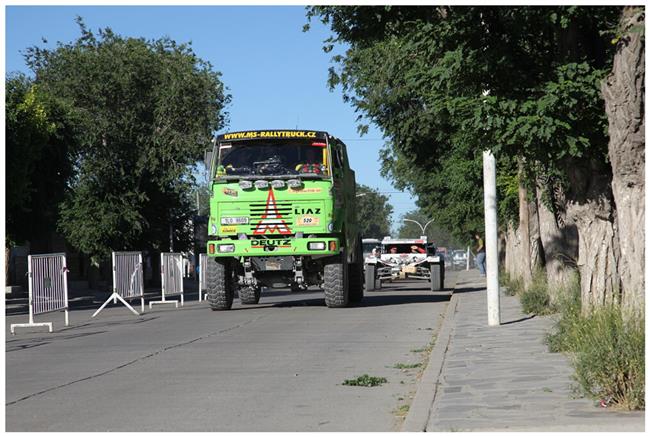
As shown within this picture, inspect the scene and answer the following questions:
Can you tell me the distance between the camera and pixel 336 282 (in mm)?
24750

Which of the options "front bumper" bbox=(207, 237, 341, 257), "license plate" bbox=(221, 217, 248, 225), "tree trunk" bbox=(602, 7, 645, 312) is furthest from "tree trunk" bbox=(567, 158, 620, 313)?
"license plate" bbox=(221, 217, 248, 225)

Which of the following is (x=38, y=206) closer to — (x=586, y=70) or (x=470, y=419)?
(x=586, y=70)

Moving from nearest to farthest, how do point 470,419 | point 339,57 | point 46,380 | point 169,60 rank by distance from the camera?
point 470,419
point 46,380
point 339,57
point 169,60

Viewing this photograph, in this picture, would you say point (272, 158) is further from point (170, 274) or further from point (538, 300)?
point (170, 274)

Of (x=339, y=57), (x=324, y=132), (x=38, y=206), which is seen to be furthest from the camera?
(x=38, y=206)

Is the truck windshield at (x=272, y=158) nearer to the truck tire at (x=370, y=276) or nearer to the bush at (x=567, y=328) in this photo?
the bush at (x=567, y=328)

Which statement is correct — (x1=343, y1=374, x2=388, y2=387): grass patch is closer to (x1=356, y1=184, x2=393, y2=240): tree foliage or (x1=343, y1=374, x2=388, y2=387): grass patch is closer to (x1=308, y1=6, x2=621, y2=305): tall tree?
(x1=308, y1=6, x2=621, y2=305): tall tree

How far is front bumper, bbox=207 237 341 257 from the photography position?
77.8 feet

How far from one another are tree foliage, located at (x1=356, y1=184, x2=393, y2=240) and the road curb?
141 metres

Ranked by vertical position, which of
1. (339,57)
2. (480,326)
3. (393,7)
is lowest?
(480,326)

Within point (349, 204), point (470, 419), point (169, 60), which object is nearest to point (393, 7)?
point (470, 419)

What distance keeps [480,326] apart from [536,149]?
193 inches

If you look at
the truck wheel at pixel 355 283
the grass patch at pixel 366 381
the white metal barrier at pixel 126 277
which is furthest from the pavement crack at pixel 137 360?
the truck wheel at pixel 355 283

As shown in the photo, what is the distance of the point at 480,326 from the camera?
728 inches
